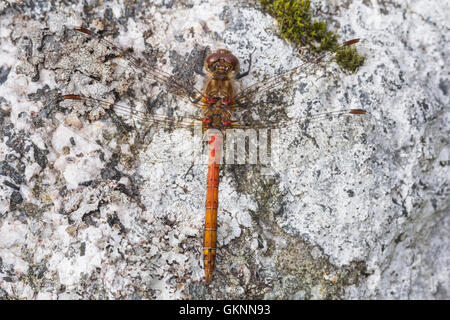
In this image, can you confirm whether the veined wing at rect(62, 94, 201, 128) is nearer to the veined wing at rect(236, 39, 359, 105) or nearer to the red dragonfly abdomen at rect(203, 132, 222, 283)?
the red dragonfly abdomen at rect(203, 132, 222, 283)

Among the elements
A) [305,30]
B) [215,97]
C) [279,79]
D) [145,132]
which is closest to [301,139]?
[279,79]

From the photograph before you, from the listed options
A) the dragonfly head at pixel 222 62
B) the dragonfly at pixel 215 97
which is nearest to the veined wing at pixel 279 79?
the dragonfly at pixel 215 97

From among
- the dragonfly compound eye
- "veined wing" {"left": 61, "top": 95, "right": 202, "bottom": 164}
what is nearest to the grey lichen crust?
"veined wing" {"left": 61, "top": 95, "right": 202, "bottom": 164}

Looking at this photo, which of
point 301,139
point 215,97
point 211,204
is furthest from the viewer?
point 215,97

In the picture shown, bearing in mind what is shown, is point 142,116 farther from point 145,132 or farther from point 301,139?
point 301,139

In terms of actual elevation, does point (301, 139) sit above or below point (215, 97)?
below

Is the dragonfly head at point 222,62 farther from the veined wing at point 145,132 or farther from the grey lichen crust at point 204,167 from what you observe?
the veined wing at point 145,132
